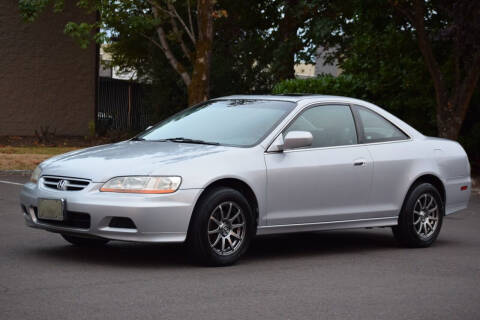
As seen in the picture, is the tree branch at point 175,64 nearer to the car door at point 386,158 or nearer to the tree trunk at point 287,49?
the tree trunk at point 287,49

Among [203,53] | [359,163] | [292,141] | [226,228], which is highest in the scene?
[203,53]

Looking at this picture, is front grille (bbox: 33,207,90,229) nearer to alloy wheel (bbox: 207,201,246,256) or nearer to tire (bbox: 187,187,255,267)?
tire (bbox: 187,187,255,267)

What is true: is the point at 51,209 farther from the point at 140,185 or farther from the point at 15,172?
the point at 15,172

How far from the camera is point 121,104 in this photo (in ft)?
112

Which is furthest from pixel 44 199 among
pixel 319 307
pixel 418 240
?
pixel 418 240

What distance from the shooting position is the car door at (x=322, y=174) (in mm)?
8656

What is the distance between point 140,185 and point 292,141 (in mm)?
1619

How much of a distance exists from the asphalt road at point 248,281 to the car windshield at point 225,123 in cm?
112

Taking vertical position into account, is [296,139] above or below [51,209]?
above

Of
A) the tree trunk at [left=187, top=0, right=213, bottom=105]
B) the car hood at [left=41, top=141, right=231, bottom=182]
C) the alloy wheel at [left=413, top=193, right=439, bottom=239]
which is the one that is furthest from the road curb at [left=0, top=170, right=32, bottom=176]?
the alloy wheel at [left=413, top=193, right=439, bottom=239]

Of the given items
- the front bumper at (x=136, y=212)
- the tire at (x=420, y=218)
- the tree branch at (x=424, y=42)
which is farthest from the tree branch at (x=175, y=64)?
the front bumper at (x=136, y=212)

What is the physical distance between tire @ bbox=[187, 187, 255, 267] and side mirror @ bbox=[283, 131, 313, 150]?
74cm

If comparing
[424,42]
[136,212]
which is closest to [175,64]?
[424,42]

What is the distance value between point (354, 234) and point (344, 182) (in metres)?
2.06
